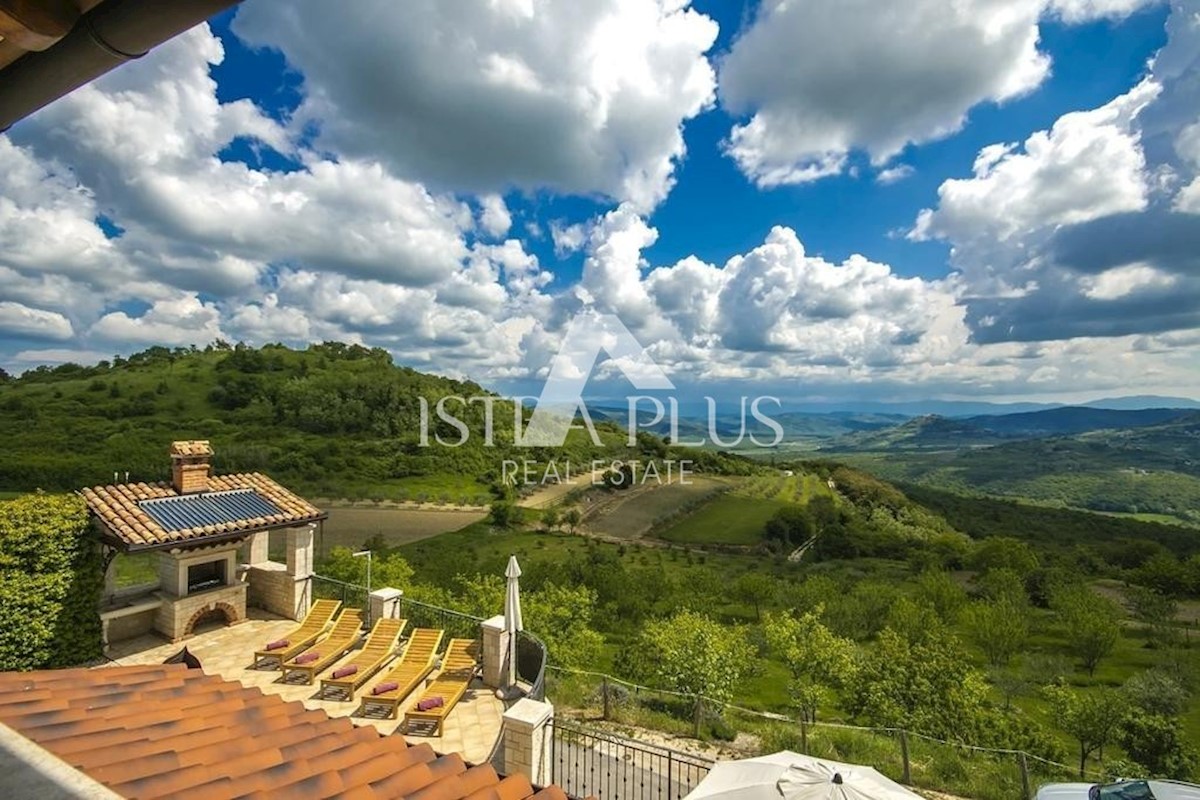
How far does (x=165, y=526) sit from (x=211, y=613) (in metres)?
2.40

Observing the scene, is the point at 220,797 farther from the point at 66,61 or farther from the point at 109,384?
the point at 109,384

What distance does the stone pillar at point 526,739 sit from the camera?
19.7ft

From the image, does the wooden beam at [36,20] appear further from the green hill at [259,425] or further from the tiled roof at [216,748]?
the green hill at [259,425]

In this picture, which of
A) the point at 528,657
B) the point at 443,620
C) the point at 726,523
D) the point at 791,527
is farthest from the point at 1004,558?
the point at 528,657

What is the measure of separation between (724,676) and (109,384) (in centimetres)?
9989

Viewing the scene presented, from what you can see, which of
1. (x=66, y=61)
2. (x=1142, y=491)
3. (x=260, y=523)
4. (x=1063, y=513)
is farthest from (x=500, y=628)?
(x=1142, y=491)

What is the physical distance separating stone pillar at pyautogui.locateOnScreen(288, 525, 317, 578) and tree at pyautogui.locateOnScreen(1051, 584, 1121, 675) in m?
41.0

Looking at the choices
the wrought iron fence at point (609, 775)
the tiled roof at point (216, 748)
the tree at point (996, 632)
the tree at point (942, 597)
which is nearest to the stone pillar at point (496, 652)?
the wrought iron fence at point (609, 775)

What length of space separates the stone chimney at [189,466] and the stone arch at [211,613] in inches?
94.0

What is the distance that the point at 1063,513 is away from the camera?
104312 mm

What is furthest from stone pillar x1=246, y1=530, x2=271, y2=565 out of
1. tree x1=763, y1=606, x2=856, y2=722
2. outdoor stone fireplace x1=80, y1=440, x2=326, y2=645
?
tree x1=763, y1=606, x2=856, y2=722

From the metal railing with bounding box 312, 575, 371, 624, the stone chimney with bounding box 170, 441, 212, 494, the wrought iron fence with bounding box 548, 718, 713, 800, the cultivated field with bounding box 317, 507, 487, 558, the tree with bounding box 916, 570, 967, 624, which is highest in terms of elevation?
the stone chimney with bounding box 170, 441, 212, 494

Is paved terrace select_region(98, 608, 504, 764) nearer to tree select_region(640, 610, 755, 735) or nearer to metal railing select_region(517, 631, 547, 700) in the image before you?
metal railing select_region(517, 631, 547, 700)

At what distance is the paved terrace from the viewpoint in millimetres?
8316
